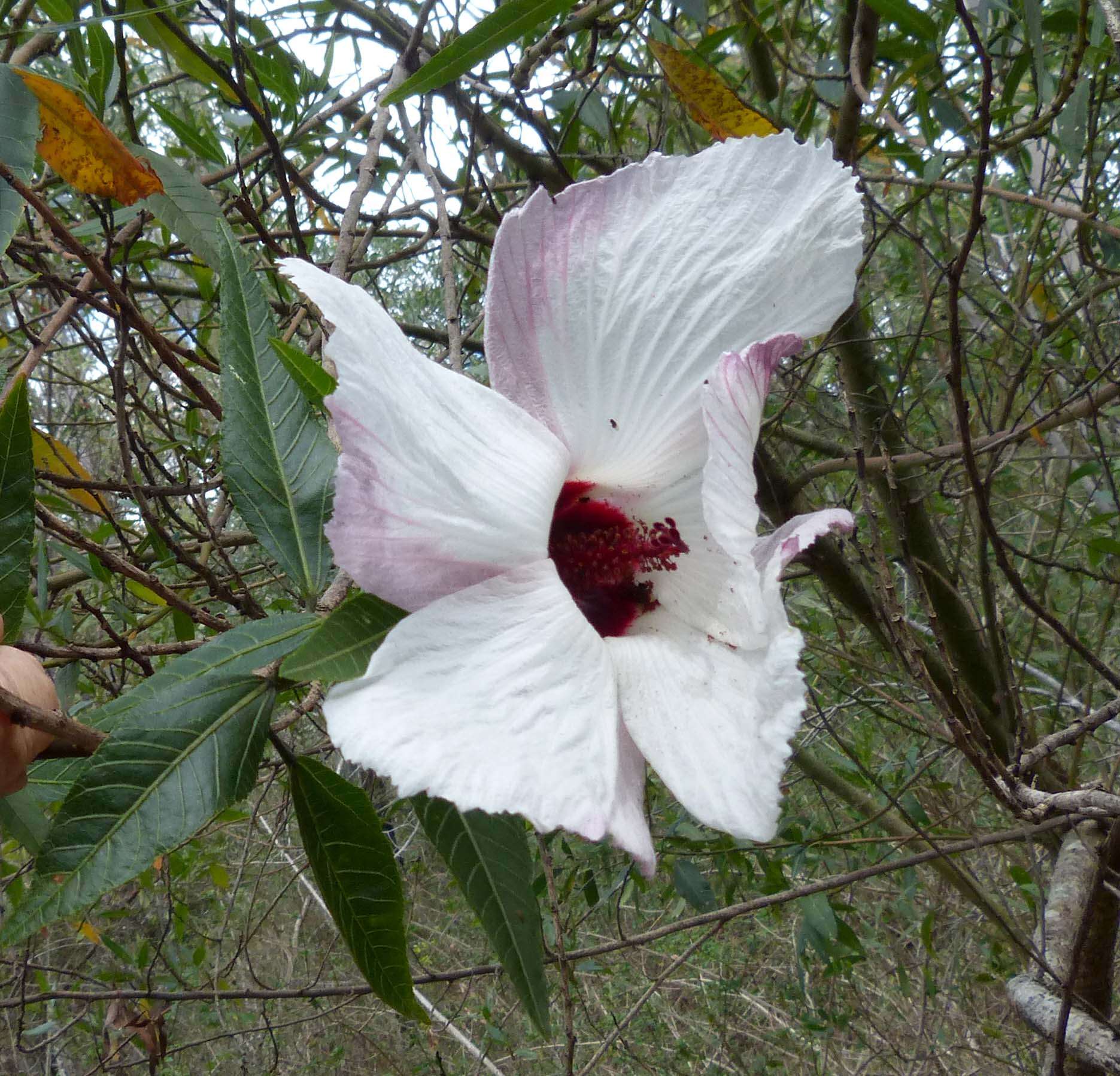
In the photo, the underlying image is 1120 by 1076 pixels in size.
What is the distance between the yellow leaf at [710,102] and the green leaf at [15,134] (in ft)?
2.26

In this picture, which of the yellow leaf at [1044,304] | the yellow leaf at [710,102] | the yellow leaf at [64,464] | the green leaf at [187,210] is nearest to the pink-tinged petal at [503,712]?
the green leaf at [187,210]

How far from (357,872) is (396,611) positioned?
0.21m

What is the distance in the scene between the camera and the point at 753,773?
0.45 m

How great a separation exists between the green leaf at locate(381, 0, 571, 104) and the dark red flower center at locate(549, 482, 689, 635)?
32cm

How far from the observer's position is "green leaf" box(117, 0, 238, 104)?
105 centimetres

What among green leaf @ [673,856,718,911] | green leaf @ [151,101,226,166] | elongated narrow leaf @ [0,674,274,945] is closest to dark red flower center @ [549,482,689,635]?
elongated narrow leaf @ [0,674,274,945]

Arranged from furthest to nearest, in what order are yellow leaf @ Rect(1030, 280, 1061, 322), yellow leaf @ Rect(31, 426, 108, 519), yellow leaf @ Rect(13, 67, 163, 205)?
yellow leaf @ Rect(1030, 280, 1061, 322) → yellow leaf @ Rect(31, 426, 108, 519) → yellow leaf @ Rect(13, 67, 163, 205)

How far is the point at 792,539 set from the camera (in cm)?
49

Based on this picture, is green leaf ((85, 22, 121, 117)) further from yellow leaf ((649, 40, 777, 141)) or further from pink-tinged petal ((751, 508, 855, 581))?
pink-tinged petal ((751, 508, 855, 581))

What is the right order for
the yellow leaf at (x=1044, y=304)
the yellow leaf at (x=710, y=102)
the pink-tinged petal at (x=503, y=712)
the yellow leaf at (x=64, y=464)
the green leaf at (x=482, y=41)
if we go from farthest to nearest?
1. the yellow leaf at (x=1044, y=304)
2. the yellow leaf at (x=64, y=464)
3. the yellow leaf at (x=710, y=102)
4. the green leaf at (x=482, y=41)
5. the pink-tinged petal at (x=503, y=712)

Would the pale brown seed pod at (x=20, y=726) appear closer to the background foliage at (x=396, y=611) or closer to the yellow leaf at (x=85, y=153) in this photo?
the background foliage at (x=396, y=611)

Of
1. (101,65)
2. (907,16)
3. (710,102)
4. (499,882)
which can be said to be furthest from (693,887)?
(101,65)

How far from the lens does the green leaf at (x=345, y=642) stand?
0.44 metres

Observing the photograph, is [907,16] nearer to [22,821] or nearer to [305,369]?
[305,369]
